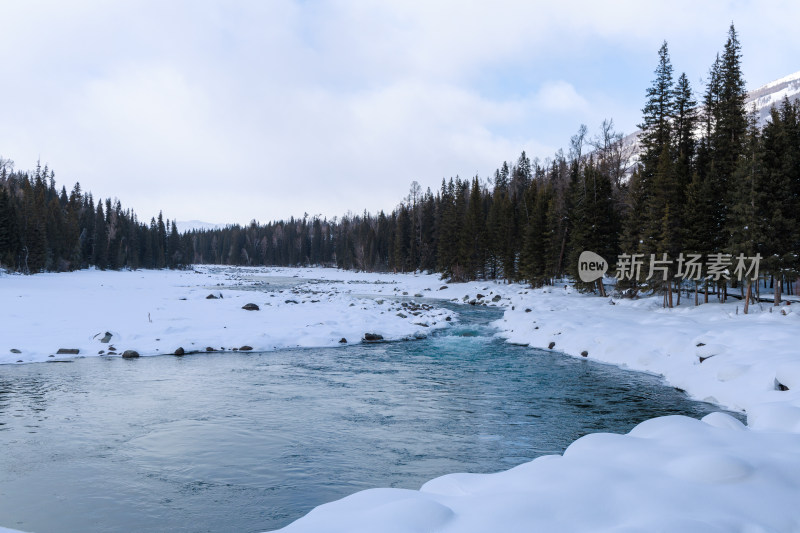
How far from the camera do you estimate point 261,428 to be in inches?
352

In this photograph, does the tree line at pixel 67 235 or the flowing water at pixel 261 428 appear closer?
the flowing water at pixel 261 428

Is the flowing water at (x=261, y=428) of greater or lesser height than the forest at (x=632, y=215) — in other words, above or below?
below

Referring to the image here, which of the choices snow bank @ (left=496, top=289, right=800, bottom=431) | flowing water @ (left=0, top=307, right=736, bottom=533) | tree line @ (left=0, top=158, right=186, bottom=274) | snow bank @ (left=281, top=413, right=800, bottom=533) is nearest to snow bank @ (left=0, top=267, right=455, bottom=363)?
flowing water @ (left=0, top=307, right=736, bottom=533)

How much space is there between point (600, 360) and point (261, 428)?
12504mm

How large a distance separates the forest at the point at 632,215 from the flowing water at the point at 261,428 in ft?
46.7

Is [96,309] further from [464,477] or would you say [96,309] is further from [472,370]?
[464,477]

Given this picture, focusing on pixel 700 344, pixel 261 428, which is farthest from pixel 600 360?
pixel 261 428

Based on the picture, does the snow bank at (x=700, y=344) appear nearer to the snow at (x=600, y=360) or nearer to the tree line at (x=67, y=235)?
the snow at (x=600, y=360)

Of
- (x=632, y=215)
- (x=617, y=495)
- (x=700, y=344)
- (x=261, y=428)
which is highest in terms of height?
(x=632, y=215)

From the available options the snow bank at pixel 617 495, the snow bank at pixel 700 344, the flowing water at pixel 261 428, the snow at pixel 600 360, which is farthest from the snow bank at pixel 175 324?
the snow bank at pixel 617 495

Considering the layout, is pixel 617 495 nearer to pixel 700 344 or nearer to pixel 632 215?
pixel 700 344

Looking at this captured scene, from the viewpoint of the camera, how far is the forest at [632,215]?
21.8 metres

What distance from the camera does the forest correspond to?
859 inches

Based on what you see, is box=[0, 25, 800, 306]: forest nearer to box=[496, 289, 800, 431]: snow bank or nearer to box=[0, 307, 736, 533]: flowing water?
box=[496, 289, 800, 431]: snow bank
